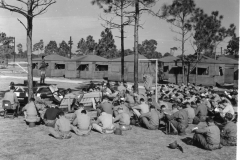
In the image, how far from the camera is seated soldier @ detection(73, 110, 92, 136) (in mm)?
8852

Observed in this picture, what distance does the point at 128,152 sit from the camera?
7441 millimetres

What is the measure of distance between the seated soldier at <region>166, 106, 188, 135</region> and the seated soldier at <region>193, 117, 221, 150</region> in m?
1.29

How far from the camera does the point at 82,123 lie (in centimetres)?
889

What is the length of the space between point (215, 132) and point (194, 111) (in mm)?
3545

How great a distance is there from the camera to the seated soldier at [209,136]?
7488 millimetres

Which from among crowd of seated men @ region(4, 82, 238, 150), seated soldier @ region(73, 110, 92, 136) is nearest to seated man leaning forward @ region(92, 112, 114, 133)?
crowd of seated men @ region(4, 82, 238, 150)

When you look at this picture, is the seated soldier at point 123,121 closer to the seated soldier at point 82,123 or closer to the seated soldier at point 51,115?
the seated soldier at point 82,123

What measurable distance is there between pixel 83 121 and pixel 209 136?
393 centimetres

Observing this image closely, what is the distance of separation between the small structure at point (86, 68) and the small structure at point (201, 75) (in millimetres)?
8319

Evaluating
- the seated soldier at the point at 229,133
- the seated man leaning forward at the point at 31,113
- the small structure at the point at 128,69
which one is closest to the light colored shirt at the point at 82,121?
the seated man leaning forward at the point at 31,113

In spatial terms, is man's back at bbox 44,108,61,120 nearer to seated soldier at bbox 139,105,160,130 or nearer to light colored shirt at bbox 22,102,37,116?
light colored shirt at bbox 22,102,37,116

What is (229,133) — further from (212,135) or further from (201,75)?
(201,75)

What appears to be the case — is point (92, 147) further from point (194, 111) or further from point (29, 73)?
point (29, 73)

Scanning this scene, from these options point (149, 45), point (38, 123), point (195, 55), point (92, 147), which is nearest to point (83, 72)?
point (195, 55)
